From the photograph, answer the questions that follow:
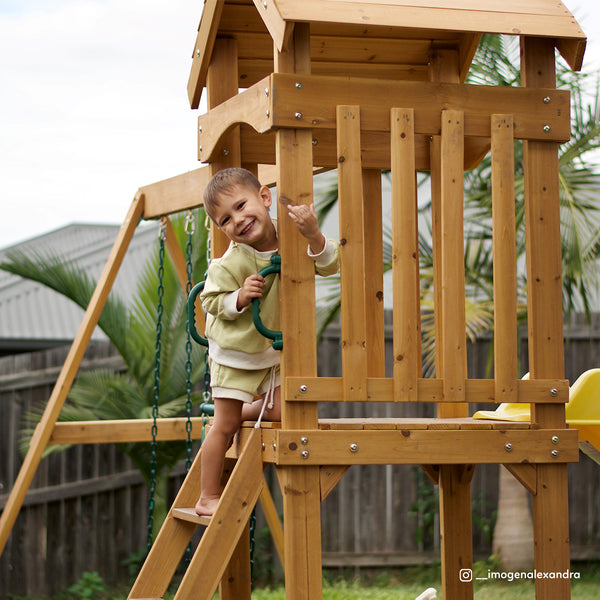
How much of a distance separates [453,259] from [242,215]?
823mm

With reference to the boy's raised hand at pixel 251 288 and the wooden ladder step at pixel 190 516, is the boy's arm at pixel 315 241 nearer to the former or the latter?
the boy's raised hand at pixel 251 288

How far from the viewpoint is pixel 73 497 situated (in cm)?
786

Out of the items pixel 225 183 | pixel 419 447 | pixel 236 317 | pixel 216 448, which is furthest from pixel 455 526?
pixel 225 183

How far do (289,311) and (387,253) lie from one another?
4591 mm

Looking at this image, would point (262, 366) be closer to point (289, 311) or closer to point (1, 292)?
point (289, 311)

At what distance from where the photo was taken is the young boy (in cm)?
352

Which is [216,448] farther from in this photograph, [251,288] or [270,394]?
[251,288]

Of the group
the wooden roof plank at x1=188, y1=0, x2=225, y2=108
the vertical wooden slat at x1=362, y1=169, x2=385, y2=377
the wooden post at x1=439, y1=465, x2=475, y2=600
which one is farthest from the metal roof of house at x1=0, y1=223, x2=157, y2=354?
the wooden post at x1=439, y1=465, x2=475, y2=600

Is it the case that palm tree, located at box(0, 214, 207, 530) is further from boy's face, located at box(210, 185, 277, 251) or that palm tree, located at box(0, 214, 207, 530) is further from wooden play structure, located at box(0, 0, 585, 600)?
boy's face, located at box(210, 185, 277, 251)

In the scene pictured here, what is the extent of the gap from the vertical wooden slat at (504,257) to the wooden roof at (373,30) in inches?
15.5

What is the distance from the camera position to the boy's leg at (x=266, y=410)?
354cm

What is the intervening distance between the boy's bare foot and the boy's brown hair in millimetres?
1144

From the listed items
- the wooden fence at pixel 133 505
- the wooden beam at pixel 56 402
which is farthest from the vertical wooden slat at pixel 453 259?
the wooden fence at pixel 133 505

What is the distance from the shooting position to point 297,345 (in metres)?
3.27
